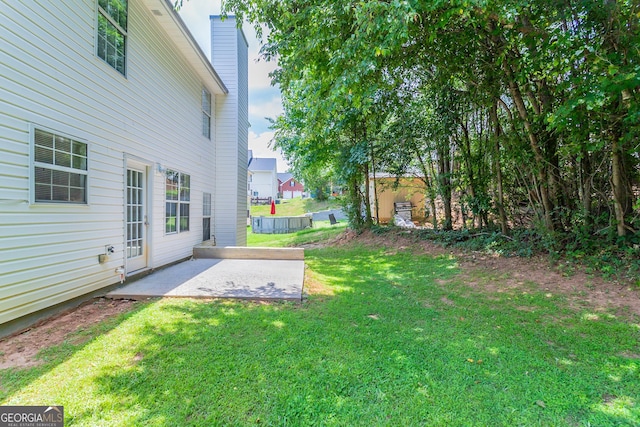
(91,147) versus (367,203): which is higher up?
(91,147)

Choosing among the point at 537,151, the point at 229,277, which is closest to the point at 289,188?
the point at 229,277

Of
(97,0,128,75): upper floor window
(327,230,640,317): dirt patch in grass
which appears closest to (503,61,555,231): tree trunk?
(327,230,640,317): dirt patch in grass

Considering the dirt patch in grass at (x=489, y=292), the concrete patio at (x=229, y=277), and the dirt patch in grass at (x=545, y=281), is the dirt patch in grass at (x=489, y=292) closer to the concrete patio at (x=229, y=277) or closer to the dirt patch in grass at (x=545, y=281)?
the dirt patch in grass at (x=545, y=281)

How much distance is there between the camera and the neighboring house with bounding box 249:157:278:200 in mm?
40906

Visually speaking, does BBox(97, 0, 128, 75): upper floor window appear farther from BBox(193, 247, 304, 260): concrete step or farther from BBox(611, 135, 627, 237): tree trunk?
BBox(611, 135, 627, 237): tree trunk

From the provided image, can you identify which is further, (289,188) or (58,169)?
(289,188)

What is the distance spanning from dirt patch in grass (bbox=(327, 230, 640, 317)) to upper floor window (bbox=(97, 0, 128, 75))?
699cm

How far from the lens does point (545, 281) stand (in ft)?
15.8

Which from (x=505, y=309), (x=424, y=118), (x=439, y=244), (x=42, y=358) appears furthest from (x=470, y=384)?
(x=424, y=118)

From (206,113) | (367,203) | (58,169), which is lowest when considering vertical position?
(367,203)

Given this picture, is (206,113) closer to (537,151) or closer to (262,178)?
(537,151)

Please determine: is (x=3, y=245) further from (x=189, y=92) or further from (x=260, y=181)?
(x=260, y=181)

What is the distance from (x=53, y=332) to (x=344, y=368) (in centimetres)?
309

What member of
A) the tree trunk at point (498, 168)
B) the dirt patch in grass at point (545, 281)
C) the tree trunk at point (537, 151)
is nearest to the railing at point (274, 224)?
the dirt patch in grass at point (545, 281)
